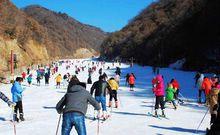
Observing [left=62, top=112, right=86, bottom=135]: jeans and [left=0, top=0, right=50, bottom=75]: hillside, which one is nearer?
[left=62, top=112, right=86, bottom=135]: jeans

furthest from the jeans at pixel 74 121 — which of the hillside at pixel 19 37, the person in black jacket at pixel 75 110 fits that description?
the hillside at pixel 19 37

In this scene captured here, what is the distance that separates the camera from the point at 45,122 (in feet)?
55.6

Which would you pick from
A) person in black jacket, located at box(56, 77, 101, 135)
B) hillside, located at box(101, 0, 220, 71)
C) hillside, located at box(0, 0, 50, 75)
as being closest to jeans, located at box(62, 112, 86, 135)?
person in black jacket, located at box(56, 77, 101, 135)

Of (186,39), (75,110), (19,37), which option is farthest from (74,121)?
(19,37)

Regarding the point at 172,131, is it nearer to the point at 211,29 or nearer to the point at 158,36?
the point at 211,29

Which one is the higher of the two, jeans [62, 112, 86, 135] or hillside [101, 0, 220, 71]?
hillside [101, 0, 220, 71]

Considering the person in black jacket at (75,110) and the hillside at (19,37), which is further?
the hillside at (19,37)

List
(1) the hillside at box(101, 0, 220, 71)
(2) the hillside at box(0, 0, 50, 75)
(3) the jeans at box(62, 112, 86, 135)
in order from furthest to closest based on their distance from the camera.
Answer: (2) the hillside at box(0, 0, 50, 75) → (1) the hillside at box(101, 0, 220, 71) → (3) the jeans at box(62, 112, 86, 135)

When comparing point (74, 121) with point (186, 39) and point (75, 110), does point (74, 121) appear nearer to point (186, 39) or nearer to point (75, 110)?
point (75, 110)

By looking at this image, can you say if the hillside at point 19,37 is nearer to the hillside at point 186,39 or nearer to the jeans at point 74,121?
the hillside at point 186,39

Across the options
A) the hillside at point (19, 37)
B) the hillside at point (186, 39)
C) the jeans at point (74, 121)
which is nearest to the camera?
the jeans at point (74, 121)

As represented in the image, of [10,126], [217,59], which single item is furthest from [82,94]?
[217,59]

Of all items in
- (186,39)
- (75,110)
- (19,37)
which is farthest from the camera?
(19,37)

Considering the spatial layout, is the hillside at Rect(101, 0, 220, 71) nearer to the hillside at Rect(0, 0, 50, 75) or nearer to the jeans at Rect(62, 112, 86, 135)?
the hillside at Rect(0, 0, 50, 75)
